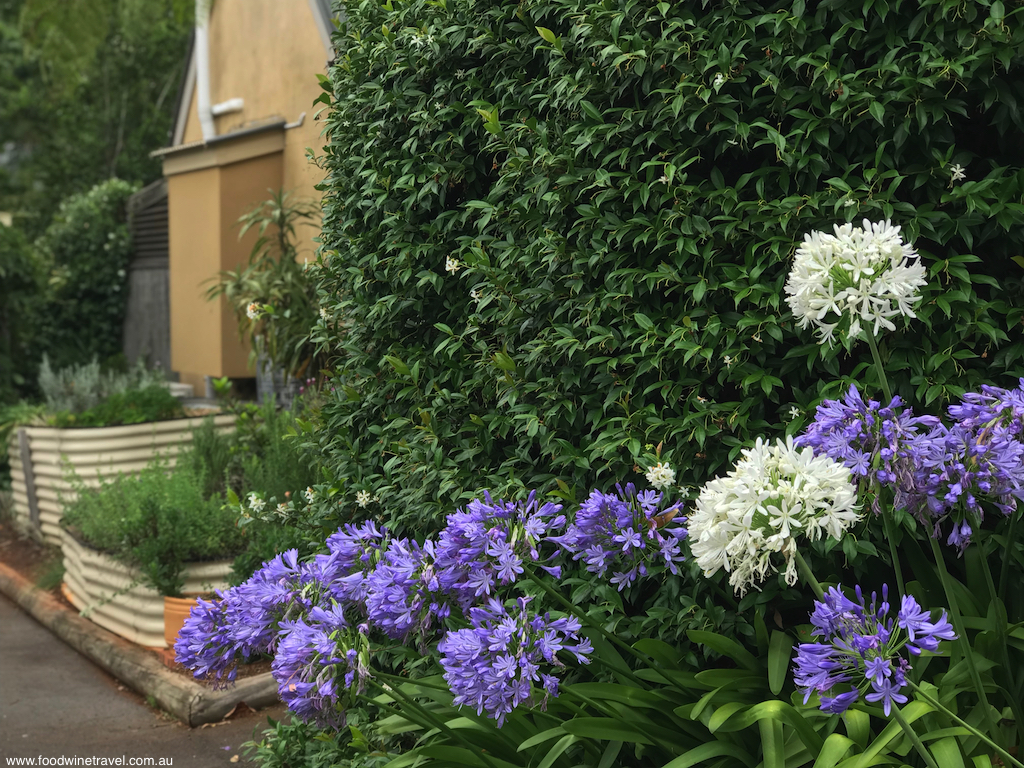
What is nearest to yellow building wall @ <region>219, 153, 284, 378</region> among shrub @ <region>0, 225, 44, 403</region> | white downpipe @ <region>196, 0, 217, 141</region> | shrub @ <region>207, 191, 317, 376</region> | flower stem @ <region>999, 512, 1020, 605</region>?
shrub @ <region>207, 191, 317, 376</region>

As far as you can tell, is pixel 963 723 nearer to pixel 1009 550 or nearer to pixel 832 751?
pixel 832 751

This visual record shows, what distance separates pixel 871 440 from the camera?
81.0 inches

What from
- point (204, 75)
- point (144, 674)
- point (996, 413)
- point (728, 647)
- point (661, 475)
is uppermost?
point (204, 75)

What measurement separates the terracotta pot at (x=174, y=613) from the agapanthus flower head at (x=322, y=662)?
336 centimetres

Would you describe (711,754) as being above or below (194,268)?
below

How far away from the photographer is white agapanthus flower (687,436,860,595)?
184 cm

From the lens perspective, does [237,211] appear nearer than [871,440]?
No

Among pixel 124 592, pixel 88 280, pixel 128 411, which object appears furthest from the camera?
pixel 88 280

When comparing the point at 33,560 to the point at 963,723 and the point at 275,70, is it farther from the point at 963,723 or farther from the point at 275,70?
the point at 963,723

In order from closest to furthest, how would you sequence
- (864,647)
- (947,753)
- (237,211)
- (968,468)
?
(864,647) < (968,468) < (947,753) < (237,211)

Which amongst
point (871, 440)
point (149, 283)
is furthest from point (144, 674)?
point (149, 283)

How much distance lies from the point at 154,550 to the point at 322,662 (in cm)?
380

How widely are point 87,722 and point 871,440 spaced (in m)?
4.59

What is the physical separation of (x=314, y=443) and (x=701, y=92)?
251 centimetres
